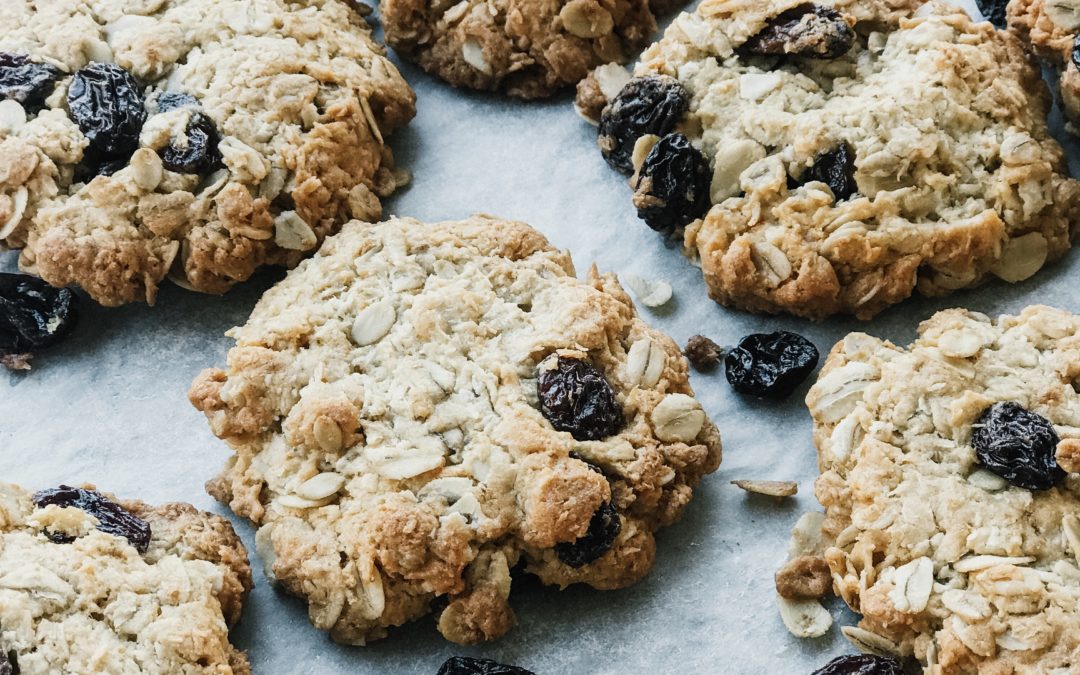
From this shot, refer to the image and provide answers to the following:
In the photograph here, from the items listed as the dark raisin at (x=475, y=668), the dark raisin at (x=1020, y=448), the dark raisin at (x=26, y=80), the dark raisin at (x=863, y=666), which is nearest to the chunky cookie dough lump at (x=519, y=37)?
the dark raisin at (x=26, y=80)

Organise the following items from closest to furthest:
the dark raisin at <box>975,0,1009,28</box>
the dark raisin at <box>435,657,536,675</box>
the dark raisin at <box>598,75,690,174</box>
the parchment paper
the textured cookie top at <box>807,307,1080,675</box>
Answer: the textured cookie top at <box>807,307,1080,675</box> < the dark raisin at <box>435,657,536,675</box> < the parchment paper < the dark raisin at <box>598,75,690,174</box> < the dark raisin at <box>975,0,1009,28</box>

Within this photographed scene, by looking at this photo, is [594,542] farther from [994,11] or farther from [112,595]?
[994,11]

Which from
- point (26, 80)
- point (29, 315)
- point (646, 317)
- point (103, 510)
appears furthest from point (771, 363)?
point (26, 80)

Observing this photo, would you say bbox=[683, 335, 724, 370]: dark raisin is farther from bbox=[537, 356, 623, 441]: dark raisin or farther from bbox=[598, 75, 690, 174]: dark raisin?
bbox=[598, 75, 690, 174]: dark raisin

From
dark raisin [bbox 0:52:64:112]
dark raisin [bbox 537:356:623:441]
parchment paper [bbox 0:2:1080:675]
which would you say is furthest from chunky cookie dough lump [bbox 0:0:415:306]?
dark raisin [bbox 537:356:623:441]

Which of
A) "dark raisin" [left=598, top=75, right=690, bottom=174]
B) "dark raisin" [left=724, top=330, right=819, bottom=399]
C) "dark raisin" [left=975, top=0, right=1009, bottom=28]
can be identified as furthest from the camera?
"dark raisin" [left=975, top=0, right=1009, bottom=28]
